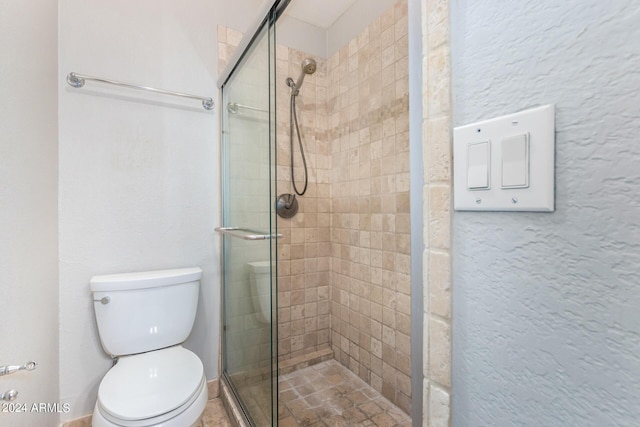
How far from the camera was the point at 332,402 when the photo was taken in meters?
1.70

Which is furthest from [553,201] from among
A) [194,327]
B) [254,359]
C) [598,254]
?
[194,327]

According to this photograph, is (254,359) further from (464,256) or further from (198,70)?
(198,70)

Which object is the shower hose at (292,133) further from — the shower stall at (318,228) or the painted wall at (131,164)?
the painted wall at (131,164)

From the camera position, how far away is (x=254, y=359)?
1.36 m

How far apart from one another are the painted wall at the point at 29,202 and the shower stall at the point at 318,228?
754 millimetres

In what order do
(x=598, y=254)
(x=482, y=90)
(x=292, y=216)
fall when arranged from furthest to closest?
(x=292, y=216)
(x=482, y=90)
(x=598, y=254)

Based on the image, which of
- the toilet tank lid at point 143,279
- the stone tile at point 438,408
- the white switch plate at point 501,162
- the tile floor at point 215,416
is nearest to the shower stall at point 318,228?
the tile floor at point 215,416

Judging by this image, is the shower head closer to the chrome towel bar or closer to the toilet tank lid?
the chrome towel bar

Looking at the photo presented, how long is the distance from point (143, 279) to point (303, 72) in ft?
5.14

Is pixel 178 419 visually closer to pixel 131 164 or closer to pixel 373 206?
pixel 131 164

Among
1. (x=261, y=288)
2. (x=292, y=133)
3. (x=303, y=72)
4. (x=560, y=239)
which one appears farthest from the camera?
(x=292, y=133)

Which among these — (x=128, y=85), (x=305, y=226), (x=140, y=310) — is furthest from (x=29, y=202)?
(x=305, y=226)

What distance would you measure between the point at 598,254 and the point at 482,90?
250mm

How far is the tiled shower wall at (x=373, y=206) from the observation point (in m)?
1.64
